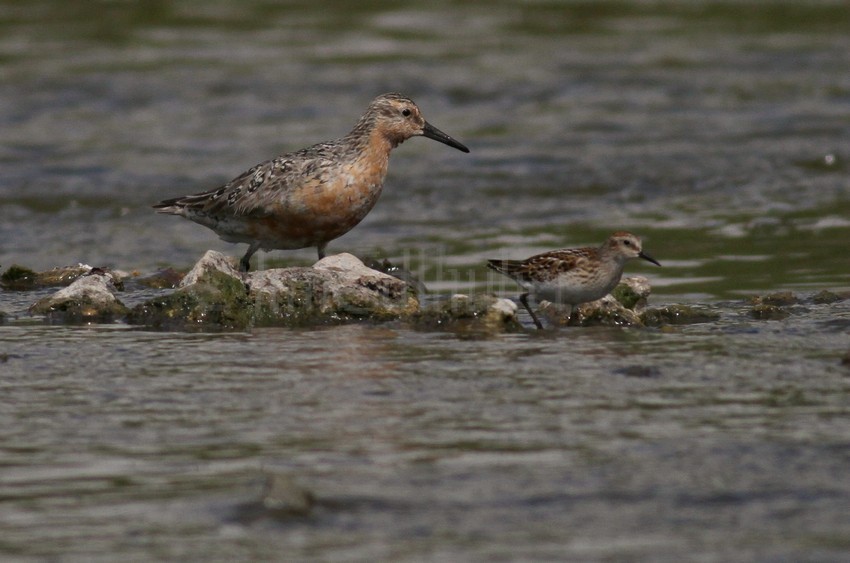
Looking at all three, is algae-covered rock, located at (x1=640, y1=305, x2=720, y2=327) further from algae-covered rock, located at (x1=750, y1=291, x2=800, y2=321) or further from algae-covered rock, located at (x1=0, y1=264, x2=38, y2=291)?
algae-covered rock, located at (x1=0, y1=264, x2=38, y2=291)

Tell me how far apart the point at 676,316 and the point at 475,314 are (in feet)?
4.55

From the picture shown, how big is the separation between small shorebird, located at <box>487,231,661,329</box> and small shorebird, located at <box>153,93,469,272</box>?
1.55 metres

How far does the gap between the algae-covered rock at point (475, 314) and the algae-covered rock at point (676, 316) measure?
0.90 m

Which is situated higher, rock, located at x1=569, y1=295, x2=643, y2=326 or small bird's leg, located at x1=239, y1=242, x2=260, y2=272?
small bird's leg, located at x1=239, y1=242, x2=260, y2=272

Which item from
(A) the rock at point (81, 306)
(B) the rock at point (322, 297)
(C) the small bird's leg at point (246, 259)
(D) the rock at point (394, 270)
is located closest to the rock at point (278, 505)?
(B) the rock at point (322, 297)

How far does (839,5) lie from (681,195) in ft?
36.5

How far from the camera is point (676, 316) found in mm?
9469

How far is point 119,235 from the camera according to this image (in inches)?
571

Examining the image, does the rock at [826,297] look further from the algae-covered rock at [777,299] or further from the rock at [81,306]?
the rock at [81,306]

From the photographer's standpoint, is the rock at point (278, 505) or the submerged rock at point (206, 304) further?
the submerged rock at point (206, 304)

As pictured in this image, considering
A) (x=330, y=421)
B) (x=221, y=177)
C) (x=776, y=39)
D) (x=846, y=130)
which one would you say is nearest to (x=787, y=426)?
(x=330, y=421)

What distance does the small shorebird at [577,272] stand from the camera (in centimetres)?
924

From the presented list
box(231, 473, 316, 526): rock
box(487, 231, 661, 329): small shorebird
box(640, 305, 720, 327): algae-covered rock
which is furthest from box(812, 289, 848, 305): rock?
box(231, 473, 316, 526): rock

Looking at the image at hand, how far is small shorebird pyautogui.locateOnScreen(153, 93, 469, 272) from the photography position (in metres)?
10.5
